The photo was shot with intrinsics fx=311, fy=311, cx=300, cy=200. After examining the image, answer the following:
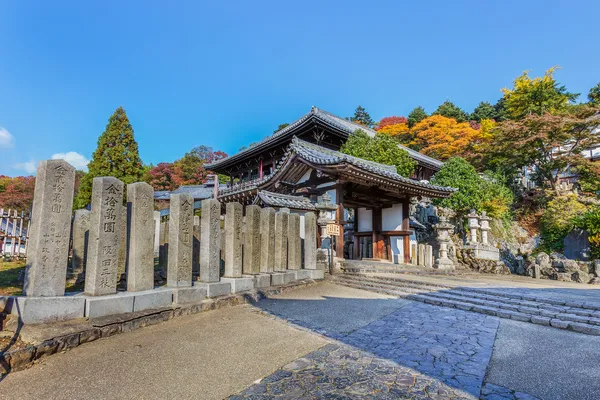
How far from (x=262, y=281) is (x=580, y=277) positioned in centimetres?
1195

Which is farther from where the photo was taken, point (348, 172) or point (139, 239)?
point (348, 172)

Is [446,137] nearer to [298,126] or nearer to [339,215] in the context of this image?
[298,126]

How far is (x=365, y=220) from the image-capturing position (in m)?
14.9

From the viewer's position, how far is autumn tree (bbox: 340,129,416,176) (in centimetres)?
1698

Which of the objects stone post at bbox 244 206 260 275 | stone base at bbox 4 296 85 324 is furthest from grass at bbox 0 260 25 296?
stone post at bbox 244 206 260 275

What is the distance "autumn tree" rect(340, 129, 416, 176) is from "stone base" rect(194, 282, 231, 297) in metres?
12.5

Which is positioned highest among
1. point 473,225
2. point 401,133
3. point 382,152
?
point 401,133

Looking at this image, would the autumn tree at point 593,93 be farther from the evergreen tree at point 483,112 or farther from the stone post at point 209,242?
the stone post at point 209,242

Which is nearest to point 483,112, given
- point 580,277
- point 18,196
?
point 580,277

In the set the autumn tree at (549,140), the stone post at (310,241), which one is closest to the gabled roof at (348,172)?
the stone post at (310,241)

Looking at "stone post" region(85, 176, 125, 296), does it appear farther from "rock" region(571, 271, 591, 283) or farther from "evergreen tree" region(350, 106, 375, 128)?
"evergreen tree" region(350, 106, 375, 128)

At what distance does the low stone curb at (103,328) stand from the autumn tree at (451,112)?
45043mm

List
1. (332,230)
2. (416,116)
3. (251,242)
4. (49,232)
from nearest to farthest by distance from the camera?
(49,232), (251,242), (332,230), (416,116)

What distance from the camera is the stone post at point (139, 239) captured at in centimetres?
473
